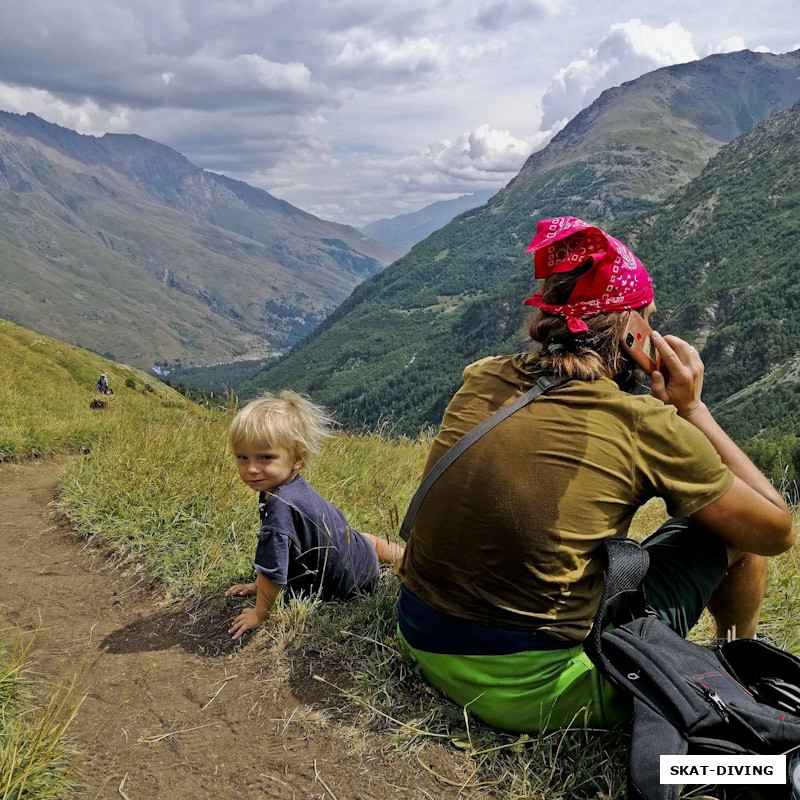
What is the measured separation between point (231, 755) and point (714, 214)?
21933cm

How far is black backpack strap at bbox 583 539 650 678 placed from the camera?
2211 millimetres

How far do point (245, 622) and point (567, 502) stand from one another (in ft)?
6.63

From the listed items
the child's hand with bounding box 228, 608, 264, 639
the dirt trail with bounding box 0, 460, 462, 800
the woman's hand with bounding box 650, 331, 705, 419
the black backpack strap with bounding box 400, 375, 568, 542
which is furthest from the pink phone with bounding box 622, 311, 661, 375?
the child's hand with bounding box 228, 608, 264, 639

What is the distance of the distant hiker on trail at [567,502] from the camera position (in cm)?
222

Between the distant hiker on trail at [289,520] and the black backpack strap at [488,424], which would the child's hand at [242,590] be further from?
the black backpack strap at [488,424]

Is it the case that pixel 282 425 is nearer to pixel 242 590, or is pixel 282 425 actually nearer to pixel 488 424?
pixel 242 590

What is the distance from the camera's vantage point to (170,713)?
2.77 meters

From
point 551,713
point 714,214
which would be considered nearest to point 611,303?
point 551,713

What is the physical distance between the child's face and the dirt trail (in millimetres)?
927

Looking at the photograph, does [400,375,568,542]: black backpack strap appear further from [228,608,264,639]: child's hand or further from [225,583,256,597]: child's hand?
[225,583,256,597]: child's hand

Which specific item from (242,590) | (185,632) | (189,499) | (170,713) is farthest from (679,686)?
(189,499)

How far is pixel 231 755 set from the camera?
8.29 ft

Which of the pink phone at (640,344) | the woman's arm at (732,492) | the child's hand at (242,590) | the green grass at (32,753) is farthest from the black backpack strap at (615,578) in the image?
the child's hand at (242,590)

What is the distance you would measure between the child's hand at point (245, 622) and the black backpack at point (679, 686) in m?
1.82
